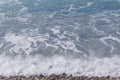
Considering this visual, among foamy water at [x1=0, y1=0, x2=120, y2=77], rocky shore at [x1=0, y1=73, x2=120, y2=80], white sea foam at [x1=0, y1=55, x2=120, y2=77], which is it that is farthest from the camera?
foamy water at [x1=0, y1=0, x2=120, y2=77]

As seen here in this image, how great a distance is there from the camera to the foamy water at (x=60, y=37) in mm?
19027

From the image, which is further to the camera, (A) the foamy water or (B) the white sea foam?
(A) the foamy water

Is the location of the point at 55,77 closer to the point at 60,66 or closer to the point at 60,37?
the point at 60,66

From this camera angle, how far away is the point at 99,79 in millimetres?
16953

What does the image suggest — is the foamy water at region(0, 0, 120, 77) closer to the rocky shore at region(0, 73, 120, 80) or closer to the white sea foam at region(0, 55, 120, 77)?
the white sea foam at region(0, 55, 120, 77)

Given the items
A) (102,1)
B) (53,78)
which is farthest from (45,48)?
(102,1)

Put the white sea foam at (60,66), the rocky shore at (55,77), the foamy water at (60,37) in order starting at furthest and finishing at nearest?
the foamy water at (60,37) < the white sea foam at (60,66) < the rocky shore at (55,77)

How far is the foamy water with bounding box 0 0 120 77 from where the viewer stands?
19.0 metres

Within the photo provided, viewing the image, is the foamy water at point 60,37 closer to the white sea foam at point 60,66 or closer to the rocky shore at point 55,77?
the white sea foam at point 60,66

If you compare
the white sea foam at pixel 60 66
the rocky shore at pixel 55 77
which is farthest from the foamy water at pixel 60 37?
the rocky shore at pixel 55 77

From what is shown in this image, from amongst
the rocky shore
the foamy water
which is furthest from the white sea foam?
the rocky shore

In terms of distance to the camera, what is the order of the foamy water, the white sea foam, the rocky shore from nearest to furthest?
the rocky shore → the white sea foam → the foamy water

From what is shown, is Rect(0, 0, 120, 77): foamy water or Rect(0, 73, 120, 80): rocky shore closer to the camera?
Rect(0, 73, 120, 80): rocky shore

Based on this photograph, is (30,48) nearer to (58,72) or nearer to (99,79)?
(58,72)
